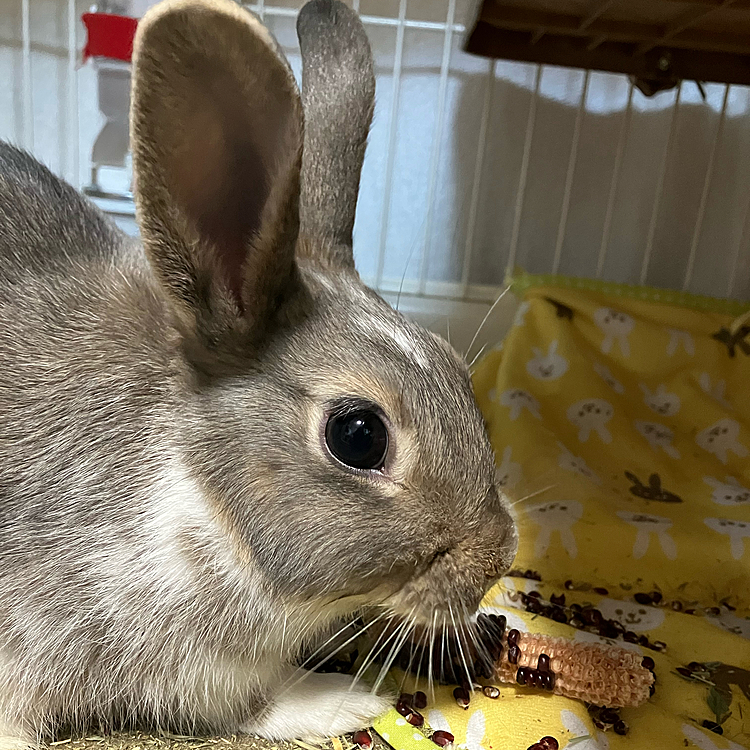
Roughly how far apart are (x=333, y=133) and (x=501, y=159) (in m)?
1.27

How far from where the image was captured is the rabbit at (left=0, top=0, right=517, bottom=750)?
78 centimetres

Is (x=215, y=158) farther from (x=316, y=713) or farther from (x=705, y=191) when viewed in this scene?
(x=705, y=191)

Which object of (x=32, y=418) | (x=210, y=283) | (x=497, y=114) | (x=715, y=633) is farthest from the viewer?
(x=497, y=114)

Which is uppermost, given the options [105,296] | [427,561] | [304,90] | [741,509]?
[304,90]

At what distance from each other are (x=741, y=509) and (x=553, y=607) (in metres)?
0.54

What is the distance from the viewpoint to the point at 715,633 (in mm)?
1267

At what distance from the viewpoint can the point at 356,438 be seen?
2.67ft

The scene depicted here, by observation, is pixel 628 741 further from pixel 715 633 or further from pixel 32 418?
pixel 32 418

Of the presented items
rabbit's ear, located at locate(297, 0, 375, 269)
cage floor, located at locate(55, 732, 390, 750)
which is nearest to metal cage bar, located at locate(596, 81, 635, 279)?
rabbit's ear, located at locate(297, 0, 375, 269)

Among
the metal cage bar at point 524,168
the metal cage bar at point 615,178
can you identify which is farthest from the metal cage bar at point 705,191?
the metal cage bar at point 524,168

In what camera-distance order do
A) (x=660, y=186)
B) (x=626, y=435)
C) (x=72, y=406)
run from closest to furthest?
(x=72, y=406) → (x=626, y=435) → (x=660, y=186)

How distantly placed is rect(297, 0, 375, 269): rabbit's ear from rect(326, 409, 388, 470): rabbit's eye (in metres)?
0.29

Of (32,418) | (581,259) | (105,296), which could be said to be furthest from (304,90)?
(581,259)

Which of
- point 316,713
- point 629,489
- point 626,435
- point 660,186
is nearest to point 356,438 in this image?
point 316,713
